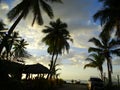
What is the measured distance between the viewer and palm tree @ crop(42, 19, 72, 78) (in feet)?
154

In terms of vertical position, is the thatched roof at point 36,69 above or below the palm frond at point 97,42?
below

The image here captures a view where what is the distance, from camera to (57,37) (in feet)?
154

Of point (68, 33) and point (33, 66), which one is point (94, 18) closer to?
point (33, 66)

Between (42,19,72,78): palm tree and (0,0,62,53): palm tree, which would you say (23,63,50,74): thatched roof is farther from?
(42,19,72,78): palm tree

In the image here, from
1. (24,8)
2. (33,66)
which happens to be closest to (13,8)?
(24,8)

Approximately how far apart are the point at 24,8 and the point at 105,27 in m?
10.2

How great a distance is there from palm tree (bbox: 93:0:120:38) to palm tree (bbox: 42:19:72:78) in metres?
17.1

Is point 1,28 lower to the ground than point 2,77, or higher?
higher

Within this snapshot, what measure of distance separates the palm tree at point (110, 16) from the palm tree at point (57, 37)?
56.2 ft

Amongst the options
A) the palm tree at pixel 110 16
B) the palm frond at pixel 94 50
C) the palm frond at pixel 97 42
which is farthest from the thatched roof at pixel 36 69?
the palm frond at pixel 94 50

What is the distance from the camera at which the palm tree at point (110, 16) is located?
2870 centimetres

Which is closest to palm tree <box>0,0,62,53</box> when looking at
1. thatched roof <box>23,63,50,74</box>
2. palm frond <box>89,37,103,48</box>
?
thatched roof <box>23,63,50,74</box>

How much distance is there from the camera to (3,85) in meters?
14.6

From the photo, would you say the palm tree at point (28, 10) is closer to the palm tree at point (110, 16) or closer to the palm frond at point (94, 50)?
the palm tree at point (110, 16)
